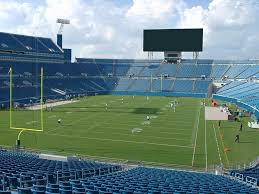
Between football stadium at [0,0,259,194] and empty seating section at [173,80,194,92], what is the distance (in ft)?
0.72

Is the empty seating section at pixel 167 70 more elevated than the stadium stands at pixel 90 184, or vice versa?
the empty seating section at pixel 167 70

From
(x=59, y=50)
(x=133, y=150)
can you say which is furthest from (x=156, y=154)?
(x=59, y=50)

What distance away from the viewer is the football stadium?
39.2 feet

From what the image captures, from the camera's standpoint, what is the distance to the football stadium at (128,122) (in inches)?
471

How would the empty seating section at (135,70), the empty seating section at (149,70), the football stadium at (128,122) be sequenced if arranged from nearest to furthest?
the football stadium at (128,122), the empty seating section at (149,70), the empty seating section at (135,70)

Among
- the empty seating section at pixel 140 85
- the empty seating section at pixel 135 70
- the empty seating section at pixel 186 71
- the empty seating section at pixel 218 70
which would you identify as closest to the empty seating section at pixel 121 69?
the empty seating section at pixel 135 70

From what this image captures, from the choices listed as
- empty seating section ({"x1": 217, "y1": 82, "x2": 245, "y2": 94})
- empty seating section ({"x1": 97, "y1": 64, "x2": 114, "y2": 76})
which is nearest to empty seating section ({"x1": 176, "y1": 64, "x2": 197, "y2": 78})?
empty seating section ({"x1": 217, "y1": 82, "x2": 245, "y2": 94})

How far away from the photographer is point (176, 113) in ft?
141

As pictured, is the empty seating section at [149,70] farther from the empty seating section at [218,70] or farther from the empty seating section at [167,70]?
the empty seating section at [218,70]

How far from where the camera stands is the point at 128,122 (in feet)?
119

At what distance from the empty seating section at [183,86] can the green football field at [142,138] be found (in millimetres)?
32571

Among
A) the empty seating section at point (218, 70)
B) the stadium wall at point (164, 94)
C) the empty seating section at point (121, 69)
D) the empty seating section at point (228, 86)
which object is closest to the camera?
the empty seating section at point (228, 86)

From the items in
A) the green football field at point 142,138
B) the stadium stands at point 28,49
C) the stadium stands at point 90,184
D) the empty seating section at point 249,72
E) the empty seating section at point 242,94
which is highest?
the stadium stands at point 28,49

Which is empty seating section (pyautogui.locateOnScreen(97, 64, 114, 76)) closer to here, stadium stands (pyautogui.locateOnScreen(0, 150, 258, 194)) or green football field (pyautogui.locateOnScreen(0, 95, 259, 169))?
green football field (pyautogui.locateOnScreen(0, 95, 259, 169))
